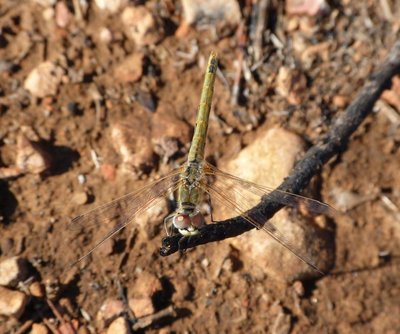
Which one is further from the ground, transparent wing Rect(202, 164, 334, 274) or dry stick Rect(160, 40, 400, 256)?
dry stick Rect(160, 40, 400, 256)

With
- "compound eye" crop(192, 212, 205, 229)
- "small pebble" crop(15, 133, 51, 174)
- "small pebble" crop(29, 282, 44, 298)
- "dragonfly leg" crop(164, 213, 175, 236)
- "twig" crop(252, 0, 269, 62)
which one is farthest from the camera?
"twig" crop(252, 0, 269, 62)

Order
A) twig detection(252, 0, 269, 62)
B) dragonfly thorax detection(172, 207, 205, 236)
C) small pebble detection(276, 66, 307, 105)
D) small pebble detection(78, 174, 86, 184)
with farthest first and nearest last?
twig detection(252, 0, 269, 62), small pebble detection(276, 66, 307, 105), small pebble detection(78, 174, 86, 184), dragonfly thorax detection(172, 207, 205, 236)

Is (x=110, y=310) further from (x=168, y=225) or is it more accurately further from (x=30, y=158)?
(x=30, y=158)

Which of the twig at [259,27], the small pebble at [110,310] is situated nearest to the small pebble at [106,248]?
the small pebble at [110,310]

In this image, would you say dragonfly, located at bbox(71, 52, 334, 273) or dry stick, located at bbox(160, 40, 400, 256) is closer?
dry stick, located at bbox(160, 40, 400, 256)

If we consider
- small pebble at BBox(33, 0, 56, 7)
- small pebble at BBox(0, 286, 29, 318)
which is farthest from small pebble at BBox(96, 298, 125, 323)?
small pebble at BBox(33, 0, 56, 7)

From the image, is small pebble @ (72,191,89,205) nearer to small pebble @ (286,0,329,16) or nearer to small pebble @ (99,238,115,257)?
small pebble @ (99,238,115,257)

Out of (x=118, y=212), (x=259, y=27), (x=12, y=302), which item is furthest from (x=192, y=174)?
(x=259, y=27)

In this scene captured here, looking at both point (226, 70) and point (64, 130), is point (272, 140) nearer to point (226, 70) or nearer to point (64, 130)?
point (226, 70)
